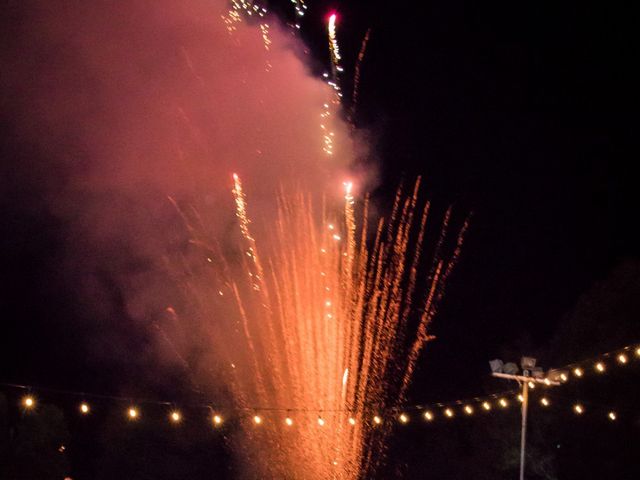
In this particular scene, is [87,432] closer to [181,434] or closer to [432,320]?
[181,434]

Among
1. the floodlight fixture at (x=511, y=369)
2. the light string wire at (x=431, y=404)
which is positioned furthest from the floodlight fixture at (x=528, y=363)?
the light string wire at (x=431, y=404)

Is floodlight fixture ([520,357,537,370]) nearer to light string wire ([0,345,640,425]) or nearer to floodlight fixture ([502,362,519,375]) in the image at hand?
floodlight fixture ([502,362,519,375])

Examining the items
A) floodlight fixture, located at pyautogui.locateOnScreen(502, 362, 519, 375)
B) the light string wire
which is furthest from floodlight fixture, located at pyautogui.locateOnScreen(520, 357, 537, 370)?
the light string wire

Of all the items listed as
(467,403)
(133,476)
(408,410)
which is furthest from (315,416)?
(133,476)

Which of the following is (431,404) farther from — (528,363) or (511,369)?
(528,363)

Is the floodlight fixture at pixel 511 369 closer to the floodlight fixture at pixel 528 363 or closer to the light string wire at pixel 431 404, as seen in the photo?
the floodlight fixture at pixel 528 363

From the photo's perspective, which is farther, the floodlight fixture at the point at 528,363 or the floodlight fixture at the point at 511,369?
the floodlight fixture at the point at 511,369

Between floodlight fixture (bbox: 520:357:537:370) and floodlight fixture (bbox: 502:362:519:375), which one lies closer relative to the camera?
floodlight fixture (bbox: 520:357:537:370)

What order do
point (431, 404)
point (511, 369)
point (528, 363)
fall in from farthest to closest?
1. point (431, 404)
2. point (511, 369)
3. point (528, 363)

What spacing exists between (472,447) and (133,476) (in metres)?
8.34

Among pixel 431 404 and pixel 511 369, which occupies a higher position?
pixel 431 404

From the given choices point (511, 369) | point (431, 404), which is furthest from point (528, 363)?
point (431, 404)

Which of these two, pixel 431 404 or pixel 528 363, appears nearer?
pixel 528 363

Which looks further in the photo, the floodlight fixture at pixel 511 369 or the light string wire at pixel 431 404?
the floodlight fixture at pixel 511 369
